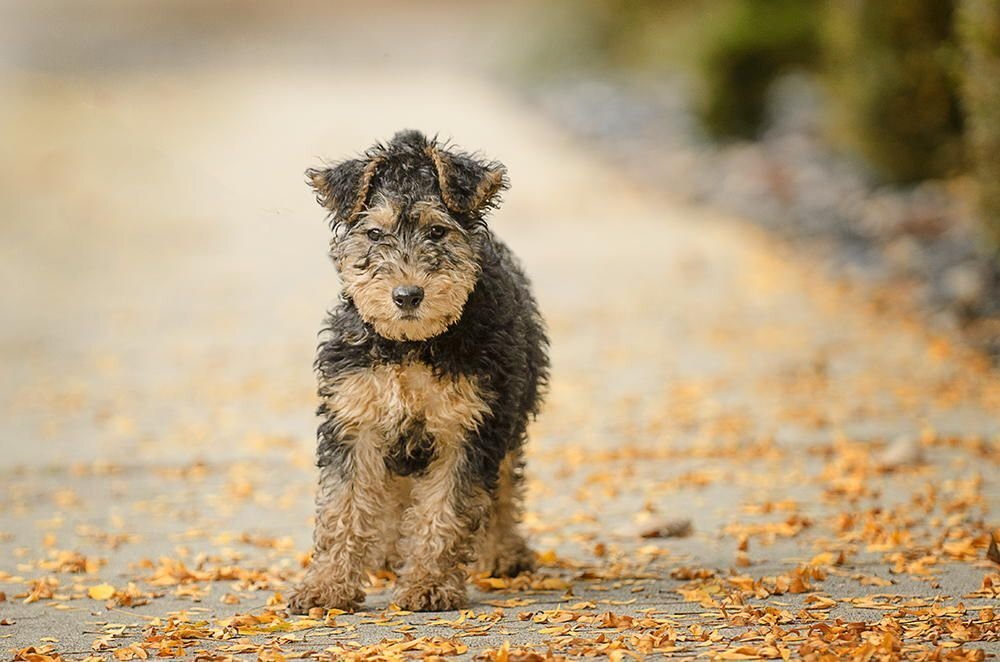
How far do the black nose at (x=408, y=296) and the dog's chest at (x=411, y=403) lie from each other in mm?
389

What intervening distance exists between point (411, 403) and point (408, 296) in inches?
20.6

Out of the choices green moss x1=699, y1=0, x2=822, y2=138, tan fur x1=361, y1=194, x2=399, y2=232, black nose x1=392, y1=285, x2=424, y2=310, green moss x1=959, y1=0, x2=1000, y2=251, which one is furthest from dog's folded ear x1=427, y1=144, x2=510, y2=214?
green moss x1=699, y1=0, x2=822, y2=138

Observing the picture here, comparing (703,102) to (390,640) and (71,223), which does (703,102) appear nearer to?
(71,223)

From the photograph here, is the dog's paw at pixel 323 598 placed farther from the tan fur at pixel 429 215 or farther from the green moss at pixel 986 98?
the green moss at pixel 986 98

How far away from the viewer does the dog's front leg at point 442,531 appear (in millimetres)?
6500

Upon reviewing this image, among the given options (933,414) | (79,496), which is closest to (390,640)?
(79,496)

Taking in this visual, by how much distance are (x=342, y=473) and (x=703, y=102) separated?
23.4 metres

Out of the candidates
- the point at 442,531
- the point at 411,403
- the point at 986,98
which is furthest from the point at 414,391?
the point at 986,98

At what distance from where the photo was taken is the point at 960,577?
22.7 ft

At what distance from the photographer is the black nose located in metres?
6.11

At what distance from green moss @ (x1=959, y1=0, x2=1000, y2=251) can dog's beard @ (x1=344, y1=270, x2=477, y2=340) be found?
29.3 feet

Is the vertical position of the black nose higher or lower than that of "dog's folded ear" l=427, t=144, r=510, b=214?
lower

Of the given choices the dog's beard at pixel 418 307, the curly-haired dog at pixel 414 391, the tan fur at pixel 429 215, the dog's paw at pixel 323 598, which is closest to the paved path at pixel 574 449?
the dog's paw at pixel 323 598

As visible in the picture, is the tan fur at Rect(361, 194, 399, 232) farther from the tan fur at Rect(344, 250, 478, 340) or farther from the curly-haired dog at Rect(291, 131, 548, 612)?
the tan fur at Rect(344, 250, 478, 340)
